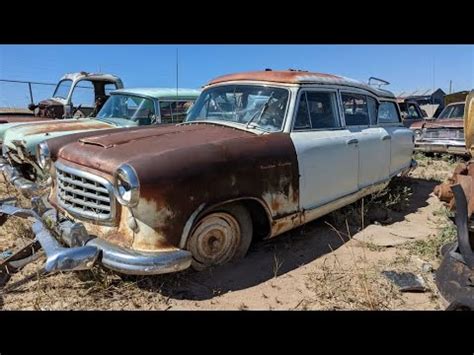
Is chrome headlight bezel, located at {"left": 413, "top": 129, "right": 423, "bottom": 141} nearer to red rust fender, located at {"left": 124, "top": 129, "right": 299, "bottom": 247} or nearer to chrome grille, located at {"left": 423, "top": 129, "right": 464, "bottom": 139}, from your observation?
chrome grille, located at {"left": 423, "top": 129, "right": 464, "bottom": 139}

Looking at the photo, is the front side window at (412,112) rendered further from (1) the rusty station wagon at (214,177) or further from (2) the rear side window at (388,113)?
Answer: (1) the rusty station wagon at (214,177)

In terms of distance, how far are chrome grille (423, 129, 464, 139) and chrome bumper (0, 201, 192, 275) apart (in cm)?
850

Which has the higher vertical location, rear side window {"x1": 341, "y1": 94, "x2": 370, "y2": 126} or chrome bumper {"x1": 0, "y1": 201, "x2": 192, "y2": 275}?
rear side window {"x1": 341, "y1": 94, "x2": 370, "y2": 126}

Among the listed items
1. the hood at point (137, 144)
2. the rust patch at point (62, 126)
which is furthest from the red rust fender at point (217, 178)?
the rust patch at point (62, 126)

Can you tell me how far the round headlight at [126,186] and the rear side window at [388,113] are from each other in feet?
13.0

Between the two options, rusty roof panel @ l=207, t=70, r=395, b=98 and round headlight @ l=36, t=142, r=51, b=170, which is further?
rusty roof panel @ l=207, t=70, r=395, b=98

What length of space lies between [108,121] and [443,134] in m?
7.66

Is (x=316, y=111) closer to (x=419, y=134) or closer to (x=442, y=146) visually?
(x=442, y=146)

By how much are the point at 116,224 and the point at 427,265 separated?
2851 mm

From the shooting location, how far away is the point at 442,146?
9.44 metres

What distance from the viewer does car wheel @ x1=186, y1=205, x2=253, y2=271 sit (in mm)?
3268


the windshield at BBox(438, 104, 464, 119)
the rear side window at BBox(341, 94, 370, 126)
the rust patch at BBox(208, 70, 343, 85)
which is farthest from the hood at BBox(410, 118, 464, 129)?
the rust patch at BBox(208, 70, 343, 85)
